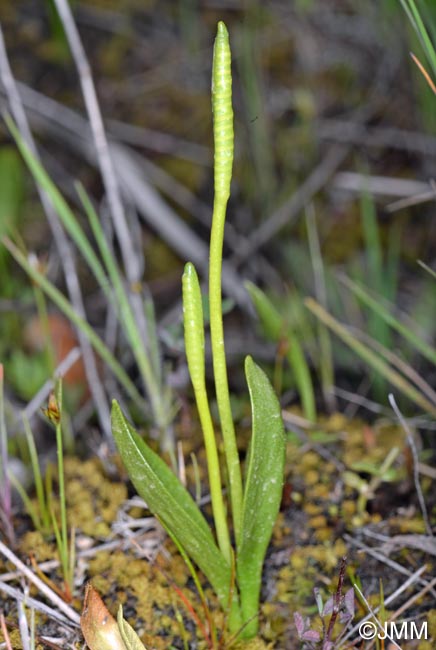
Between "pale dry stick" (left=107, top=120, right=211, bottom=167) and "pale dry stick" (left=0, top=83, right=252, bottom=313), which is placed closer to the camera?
"pale dry stick" (left=0, top=83, right=252, bottom=313)

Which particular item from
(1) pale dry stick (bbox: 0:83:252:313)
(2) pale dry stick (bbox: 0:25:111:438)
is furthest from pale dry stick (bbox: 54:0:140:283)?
(1) pale dry stick (bbox: 0:83:252:313)

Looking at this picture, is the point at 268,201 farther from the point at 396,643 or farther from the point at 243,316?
the point at 396,643

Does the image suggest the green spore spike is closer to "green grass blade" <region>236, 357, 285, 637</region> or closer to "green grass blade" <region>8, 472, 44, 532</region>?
"green grass blade" <region>236, 357, 285, 637</region>

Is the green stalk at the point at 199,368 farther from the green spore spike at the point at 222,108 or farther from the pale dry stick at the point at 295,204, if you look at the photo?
the pale dry stick at the point at 295,204

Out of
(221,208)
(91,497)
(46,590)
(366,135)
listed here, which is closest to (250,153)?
(366,135)

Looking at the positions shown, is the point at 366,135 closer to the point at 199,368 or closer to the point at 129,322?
the point at 129,322

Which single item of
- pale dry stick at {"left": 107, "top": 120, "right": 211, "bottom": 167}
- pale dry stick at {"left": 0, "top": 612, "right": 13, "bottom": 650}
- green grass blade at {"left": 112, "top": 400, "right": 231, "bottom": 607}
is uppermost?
pale dry stick at {"left": 107, "top": 120, "right": 211, "bottom": 167}
